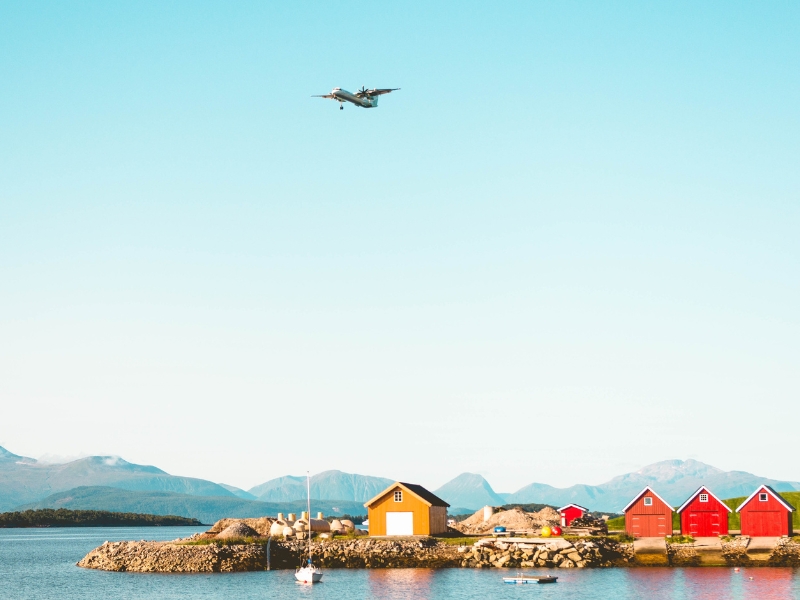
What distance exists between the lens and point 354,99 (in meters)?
78.4

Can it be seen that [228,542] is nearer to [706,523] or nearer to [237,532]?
[237,532]

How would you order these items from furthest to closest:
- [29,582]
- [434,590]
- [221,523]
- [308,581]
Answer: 1. [221,523]
2. [29,582]
3. [308,581]
4. [434,590]

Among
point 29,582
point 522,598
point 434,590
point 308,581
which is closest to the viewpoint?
point 522,598

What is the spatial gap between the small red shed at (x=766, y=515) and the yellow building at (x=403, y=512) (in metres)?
30.4

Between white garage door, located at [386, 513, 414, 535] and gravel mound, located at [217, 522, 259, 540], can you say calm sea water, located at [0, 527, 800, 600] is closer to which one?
white garage door, located at [386, 513, 414, 535]

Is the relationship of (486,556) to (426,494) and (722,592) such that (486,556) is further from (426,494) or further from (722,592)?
(722,592)

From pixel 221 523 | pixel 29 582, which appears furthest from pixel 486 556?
pixel 29 582

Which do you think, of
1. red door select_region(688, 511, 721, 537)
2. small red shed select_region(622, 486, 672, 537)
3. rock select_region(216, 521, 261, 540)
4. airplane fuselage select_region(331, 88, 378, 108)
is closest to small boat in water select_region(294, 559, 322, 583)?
rock select_region(216, 521, 261, 540)

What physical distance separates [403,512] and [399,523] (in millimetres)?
1199

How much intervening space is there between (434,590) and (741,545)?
102 ft

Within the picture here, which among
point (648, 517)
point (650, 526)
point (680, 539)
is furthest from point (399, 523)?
point (680, 539)

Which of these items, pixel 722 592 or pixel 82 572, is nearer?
pixel 722 592

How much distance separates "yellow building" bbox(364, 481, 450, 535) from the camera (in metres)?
92.9

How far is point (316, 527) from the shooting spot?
99.1 m
